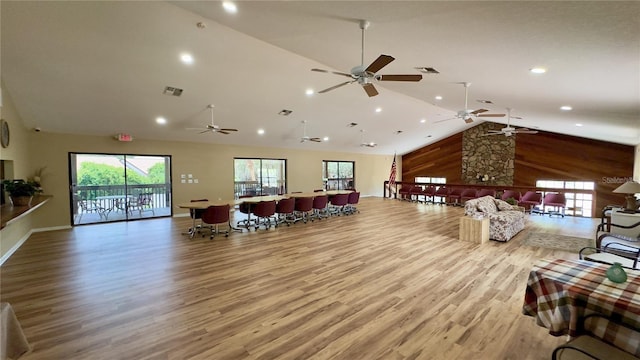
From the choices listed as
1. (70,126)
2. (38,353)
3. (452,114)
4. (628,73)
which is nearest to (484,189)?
(452,114)

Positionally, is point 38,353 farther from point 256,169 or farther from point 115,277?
point 256,169

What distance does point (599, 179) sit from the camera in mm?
10477

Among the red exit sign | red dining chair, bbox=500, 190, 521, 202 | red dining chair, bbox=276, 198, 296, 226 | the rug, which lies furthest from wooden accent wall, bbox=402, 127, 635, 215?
the red exit sign

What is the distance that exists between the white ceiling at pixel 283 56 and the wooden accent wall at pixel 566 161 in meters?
3.42

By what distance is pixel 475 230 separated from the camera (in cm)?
593

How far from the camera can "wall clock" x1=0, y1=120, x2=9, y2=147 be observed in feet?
15.8

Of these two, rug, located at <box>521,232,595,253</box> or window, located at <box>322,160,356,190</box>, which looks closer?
rug, located at <box>521,232,595,253</box>

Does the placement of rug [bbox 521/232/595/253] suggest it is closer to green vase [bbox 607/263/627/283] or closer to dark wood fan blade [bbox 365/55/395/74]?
green vase [bbox 607/263/627/283]

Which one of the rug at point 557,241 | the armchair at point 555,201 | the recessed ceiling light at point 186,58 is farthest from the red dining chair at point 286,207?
the armchair at point 555,201

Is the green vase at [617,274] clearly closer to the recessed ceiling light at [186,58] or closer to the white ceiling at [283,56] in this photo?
the white ceiling at [283,56]

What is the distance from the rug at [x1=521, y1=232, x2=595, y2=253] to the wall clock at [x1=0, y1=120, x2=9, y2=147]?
1029cm

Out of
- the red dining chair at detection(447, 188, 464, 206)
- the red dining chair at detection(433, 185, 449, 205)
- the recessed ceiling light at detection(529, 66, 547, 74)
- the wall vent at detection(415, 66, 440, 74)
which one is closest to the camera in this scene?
the recessed ceiling light at detection(529, 66, 547, 74)

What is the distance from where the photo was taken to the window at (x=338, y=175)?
46.2 feet

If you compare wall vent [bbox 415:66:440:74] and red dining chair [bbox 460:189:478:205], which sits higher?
wall vent [bbox 415:66:440:74]
